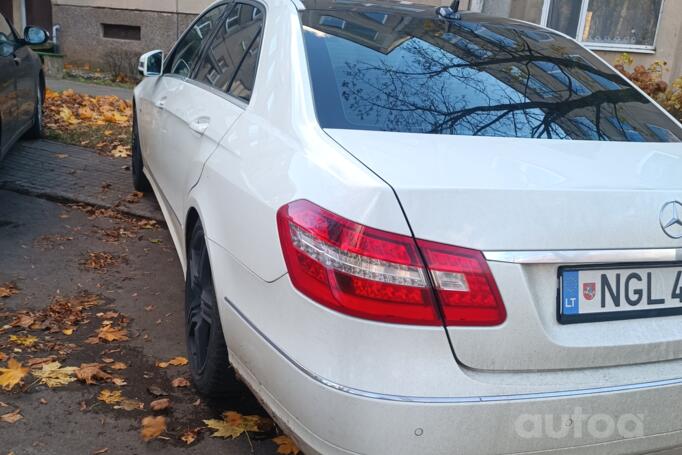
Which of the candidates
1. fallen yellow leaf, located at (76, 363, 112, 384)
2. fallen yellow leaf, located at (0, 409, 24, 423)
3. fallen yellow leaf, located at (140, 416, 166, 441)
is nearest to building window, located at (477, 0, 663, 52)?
fallen yellow leaf, located at (76, 363, 112, 384)

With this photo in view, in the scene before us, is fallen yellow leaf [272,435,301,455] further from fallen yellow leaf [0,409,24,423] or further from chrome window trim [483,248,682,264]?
chrome window trim [483,248,682,264]

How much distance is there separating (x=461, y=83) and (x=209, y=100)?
134 cm

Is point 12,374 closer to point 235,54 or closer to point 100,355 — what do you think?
point 100,355

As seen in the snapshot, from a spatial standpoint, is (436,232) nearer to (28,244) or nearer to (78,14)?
(28,244)

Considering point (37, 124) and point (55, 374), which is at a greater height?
point (37, 124)

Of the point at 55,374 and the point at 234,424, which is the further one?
the point at 55,374

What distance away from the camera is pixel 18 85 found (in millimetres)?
6211

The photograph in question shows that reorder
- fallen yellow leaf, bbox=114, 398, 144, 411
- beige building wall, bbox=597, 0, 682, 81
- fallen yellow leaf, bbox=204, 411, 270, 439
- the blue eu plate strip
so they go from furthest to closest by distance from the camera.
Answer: beige building wall, bbox=597, 0, 682, 81
fallen yellow leaf, bbox=114, 398, 144, 411
fallen yellow leaf, bbox=204, 411, 270, 439
the blue eu plate strip

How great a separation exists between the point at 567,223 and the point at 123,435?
1.97 metres

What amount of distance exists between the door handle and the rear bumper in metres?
1.39

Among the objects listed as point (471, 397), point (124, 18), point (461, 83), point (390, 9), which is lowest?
point (471, 397)

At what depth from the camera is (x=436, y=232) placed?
6.40ft

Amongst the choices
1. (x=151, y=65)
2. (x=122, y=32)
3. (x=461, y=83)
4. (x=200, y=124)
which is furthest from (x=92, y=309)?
(x=122, y=32)

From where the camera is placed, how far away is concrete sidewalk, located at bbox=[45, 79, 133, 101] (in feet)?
34.8
